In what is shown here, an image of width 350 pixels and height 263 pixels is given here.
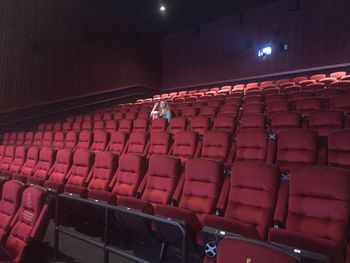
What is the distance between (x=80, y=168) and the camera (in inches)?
90.3

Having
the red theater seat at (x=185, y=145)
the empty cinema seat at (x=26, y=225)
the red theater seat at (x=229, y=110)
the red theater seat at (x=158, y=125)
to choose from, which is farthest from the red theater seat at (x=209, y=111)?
the empty cinema seat at (x=26, y=225)

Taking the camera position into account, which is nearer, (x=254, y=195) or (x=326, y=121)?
(x=254, y=195)

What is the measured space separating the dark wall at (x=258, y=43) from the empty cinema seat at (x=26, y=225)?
4678 millimetres

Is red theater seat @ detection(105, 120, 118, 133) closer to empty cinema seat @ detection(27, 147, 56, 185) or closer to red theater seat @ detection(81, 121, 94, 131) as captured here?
red theater seat @ detection(81, 121, 94, 131)

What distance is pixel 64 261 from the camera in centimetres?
153

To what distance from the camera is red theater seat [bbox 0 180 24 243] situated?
1.57m

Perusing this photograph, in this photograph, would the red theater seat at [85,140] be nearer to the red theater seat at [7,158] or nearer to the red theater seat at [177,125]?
Answer: the red theater seat at [7,158]

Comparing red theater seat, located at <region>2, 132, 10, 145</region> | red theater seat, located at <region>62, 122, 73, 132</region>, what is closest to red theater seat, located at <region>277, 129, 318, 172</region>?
red theater seat, located at <region>62, 122, 73, 132</region>

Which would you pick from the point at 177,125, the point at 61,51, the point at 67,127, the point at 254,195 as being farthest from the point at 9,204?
the point at 61,51

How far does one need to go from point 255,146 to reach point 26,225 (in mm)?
A: 1402

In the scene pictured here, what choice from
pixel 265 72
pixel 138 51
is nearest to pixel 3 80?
pixel 138 51

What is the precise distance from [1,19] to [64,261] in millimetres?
4393

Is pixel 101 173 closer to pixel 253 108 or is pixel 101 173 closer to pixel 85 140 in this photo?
pixel 85 140

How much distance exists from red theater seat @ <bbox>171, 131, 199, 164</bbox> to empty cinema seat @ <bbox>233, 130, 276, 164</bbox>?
34 cm
